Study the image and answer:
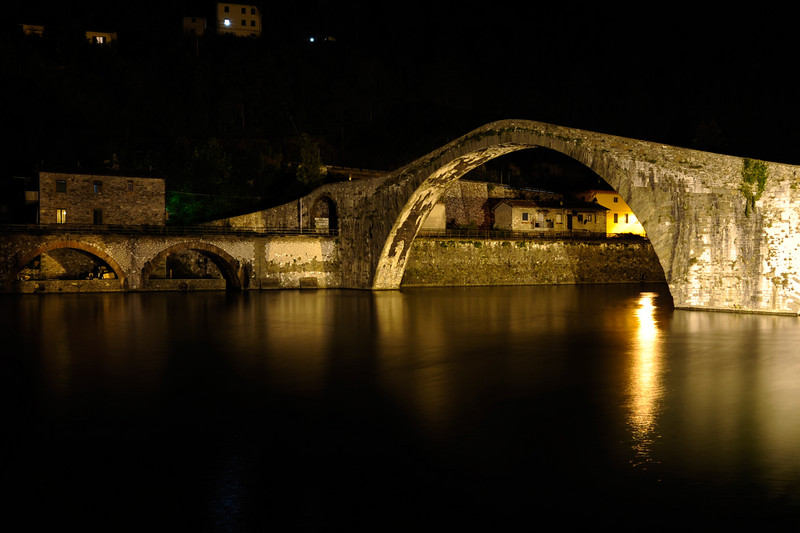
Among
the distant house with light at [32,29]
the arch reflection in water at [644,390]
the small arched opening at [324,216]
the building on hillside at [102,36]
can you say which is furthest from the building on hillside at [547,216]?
the distant house with light at [32,29]

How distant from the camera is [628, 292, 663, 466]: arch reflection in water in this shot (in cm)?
723

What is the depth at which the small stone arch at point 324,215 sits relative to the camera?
107 ft

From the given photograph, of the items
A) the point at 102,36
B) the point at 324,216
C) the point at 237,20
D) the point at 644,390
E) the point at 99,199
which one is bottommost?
the point at 644,390

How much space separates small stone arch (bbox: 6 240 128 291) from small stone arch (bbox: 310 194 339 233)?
8.85m

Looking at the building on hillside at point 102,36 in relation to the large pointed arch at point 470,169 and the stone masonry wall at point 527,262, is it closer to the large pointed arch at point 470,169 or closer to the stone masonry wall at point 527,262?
the stone masonry wall at point 527,262

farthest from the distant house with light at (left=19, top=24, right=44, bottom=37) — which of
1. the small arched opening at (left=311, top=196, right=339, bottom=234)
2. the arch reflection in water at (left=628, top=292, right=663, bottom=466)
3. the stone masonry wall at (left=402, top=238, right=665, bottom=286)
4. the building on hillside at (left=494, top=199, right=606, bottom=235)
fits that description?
the arch reflection in water at (left=628, top=292, right=663, bottom=466)

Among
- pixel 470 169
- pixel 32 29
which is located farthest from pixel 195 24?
pixel 470 169

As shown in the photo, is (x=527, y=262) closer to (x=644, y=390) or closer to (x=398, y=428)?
(x=644, y=390)

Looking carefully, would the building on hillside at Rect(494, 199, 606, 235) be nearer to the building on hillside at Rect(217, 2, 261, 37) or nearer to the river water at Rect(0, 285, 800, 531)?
the river water at Rect(0, 285, 800, 531)

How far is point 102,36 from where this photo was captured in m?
64.2

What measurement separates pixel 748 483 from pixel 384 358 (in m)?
7.69

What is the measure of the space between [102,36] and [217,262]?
4401cm

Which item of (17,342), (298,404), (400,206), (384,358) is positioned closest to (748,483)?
(298,404)

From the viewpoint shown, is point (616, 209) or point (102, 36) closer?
point (616, 209)
